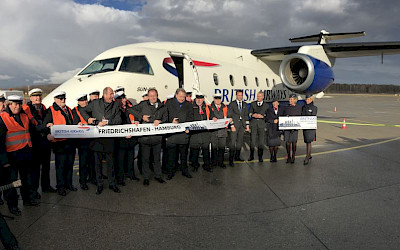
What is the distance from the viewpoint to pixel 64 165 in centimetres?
516

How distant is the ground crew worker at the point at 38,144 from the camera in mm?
4809

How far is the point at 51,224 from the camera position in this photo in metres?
3.90

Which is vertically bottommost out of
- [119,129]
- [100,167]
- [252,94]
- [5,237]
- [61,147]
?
[5,237]

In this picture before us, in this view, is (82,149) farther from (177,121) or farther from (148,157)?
(177,121)

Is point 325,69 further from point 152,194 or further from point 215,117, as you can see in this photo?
point 152,194

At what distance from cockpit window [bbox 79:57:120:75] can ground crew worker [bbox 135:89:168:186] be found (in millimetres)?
A: 2725

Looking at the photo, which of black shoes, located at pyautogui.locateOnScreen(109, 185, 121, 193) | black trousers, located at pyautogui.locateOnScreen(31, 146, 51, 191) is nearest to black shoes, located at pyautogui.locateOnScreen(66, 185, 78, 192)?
black trousers, located at pyautogui.locateOnScreen(31, 146, 51, 191)

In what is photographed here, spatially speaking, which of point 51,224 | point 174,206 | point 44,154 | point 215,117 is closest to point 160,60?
point 215,117

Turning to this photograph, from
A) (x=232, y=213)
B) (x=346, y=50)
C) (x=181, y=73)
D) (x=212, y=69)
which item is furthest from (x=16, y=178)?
(x=346, y=50)

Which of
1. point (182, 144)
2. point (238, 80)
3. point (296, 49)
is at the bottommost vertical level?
point (182, 144)

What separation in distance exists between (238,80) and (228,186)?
6.33 metres

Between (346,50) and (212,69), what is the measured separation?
616cm

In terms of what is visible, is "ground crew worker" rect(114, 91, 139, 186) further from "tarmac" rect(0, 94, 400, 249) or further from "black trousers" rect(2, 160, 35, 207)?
"black trousers" rect(2, 160, 35, 207)

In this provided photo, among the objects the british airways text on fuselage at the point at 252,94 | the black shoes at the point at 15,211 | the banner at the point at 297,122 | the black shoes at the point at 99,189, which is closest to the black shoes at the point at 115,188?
the black shoes at the point at 99,189
